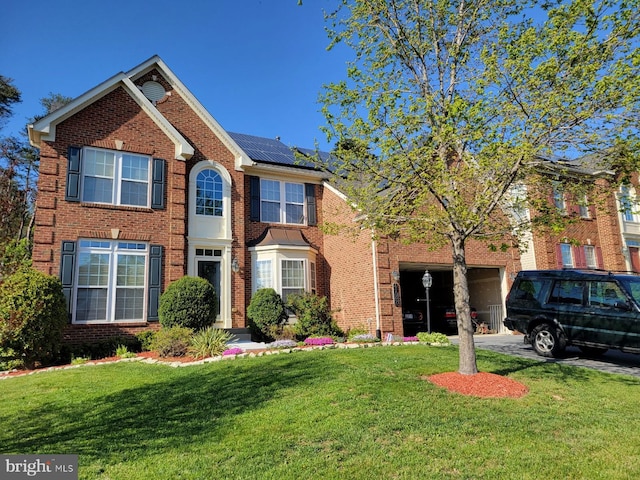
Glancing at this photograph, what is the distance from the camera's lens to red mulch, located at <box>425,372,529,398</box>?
6125 mm

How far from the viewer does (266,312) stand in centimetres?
1359

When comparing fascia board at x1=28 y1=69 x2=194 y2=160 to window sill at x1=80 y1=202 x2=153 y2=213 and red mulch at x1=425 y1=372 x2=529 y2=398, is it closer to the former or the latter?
window sill at x1=80 y1=202 x2=153 y2=213

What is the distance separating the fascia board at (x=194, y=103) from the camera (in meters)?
14.4

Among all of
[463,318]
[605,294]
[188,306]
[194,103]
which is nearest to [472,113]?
[463,318]

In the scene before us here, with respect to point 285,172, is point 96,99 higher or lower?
higher

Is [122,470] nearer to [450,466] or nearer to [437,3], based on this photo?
[450,466]

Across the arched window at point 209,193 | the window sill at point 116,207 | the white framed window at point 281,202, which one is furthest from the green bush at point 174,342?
the white framed window at point 281,202

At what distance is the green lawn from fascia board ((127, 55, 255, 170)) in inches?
364

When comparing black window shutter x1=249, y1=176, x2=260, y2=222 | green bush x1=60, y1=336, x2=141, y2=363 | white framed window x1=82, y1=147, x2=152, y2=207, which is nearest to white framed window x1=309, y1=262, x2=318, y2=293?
black window shutter x1=249, y1=176, x2=260, y2=222

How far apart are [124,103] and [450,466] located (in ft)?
45.4

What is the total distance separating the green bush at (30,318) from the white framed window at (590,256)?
72.5ft

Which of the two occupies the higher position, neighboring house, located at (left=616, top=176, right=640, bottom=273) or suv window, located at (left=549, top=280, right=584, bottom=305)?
neighboring house, located at (left=616, top=176, right=640, bottom=273)

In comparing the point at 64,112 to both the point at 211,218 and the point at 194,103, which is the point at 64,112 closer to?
the point at 194,103

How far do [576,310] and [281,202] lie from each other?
35.0ft
